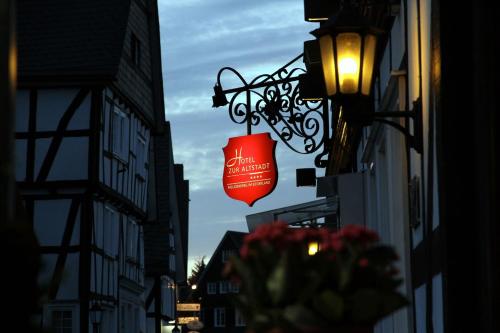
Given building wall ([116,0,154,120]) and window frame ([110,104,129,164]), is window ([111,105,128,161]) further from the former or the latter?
building wall ([116,0,154,120])

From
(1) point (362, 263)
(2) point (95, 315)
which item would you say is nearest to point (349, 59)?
(1) point (362, 263)

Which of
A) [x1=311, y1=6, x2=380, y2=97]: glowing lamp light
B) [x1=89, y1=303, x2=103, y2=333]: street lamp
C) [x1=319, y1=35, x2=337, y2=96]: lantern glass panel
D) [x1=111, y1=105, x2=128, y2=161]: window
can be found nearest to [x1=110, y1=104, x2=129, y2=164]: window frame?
[x1=111, y1=105, x2=128, y2=161]: window

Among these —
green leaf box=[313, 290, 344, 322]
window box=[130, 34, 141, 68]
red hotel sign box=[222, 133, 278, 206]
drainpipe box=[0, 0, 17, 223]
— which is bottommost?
green leaf box=[313, 290, 344, 322]

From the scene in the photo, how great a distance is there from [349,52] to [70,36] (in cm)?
2251

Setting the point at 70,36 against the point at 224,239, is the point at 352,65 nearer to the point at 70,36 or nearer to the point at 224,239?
the point at 70,36

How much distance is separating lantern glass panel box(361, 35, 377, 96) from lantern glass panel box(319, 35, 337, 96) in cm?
19

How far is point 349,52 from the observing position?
7.52m

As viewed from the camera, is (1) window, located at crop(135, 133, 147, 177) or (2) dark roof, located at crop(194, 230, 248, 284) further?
(2) dark roof, located at crop(194, 230, 248, 284)

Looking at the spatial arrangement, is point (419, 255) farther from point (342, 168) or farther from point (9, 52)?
point (342, 168)

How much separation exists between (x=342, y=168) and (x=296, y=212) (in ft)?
6.63

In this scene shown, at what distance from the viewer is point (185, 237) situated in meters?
50.7

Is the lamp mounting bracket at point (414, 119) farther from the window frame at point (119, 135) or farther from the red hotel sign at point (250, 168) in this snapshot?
the window frame at point (119, 135)

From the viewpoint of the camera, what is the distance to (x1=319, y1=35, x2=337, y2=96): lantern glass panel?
300 inches

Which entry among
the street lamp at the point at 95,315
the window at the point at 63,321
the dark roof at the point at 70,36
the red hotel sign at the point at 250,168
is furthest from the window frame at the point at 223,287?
the red hotel sign at the point at 250,168
